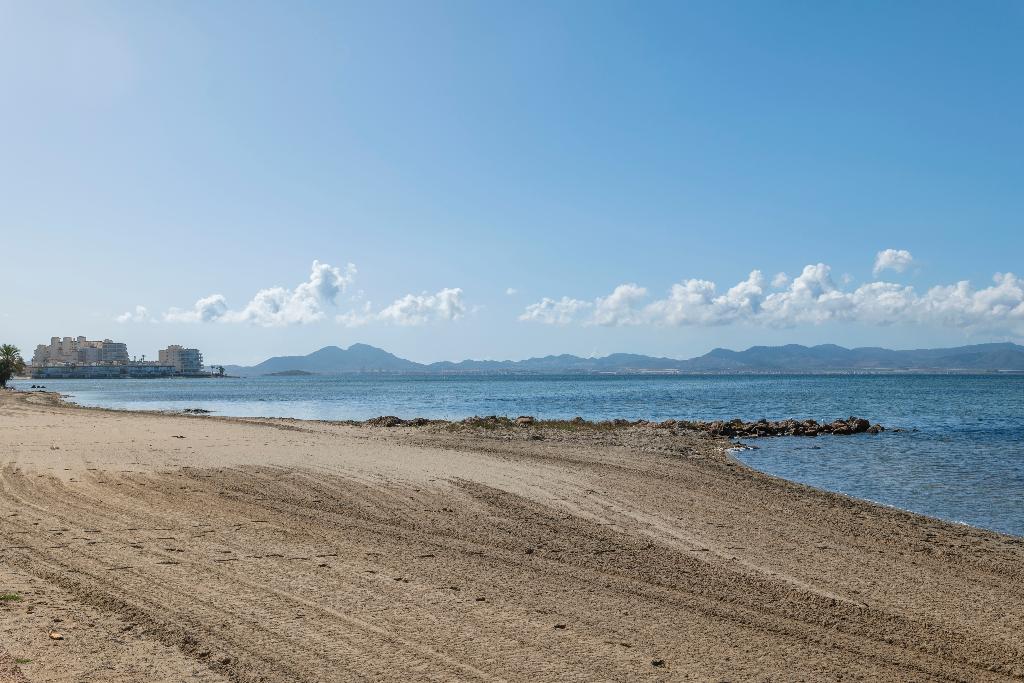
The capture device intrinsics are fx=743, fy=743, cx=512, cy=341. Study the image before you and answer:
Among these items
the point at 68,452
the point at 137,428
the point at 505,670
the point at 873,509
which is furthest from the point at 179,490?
the point at 137,428

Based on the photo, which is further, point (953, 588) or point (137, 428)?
point (137, 428)

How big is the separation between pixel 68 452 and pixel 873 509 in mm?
18199

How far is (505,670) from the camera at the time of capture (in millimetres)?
5961

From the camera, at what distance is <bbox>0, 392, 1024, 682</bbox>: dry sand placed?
20.3 ft

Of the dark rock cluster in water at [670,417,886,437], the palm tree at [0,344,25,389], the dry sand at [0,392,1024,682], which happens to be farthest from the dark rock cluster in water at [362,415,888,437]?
the palm tree at [0,344,25,389]

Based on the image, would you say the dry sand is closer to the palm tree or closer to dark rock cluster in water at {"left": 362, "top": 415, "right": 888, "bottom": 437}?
dark rock cluster in water at {"left": 362, "top": 415, "right": 888, "bottom": 437}

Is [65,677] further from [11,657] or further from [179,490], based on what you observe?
[179,490]

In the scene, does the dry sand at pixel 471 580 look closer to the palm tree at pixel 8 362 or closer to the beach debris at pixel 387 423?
the beach debris at pixel 387 423

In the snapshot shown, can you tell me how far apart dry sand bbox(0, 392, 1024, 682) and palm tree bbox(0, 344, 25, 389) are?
112495mm

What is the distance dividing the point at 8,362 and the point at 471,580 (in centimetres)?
12754

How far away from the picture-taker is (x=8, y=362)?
4392 inches

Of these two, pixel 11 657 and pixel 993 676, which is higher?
pixel 11 657

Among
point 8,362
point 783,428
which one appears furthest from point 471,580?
point 8,362

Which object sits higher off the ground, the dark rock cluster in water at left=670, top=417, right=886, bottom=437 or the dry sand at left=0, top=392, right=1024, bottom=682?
the dry sand at left=0, top=392, right=1024, bottom=682
